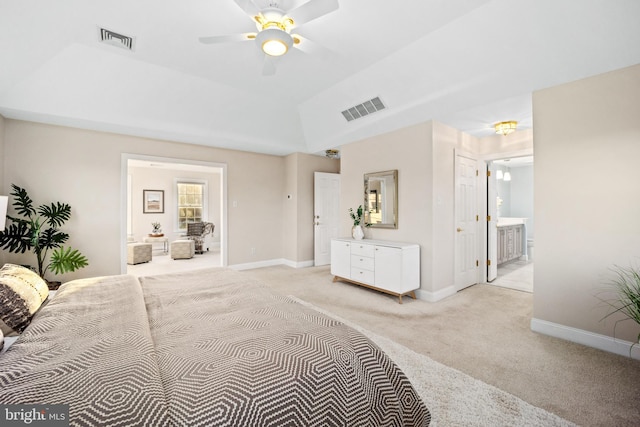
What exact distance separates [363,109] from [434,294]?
9.05 ft

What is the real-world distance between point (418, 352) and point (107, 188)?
4.79 m

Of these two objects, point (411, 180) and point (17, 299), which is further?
point (411, 180)

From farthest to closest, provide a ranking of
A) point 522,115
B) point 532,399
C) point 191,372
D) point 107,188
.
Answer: point 107,188 < point 522,115 < point 532,399 < point 191,372

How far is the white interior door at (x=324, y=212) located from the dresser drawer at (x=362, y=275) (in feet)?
5.96

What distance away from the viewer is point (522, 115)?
3.48 metres

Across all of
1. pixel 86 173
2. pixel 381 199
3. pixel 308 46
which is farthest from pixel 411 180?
pixel 86 173

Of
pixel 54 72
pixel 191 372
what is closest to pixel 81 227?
pixel 54 72

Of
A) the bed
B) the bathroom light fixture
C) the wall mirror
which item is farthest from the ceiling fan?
the bathroom light fixture

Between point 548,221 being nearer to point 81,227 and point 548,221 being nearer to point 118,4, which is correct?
point 118,4

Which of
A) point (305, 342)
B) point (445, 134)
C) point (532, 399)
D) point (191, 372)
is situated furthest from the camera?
point (445, 134)

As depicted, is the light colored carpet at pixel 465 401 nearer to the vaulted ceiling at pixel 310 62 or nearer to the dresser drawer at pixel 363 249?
the dresser drawer at pixel 363 249

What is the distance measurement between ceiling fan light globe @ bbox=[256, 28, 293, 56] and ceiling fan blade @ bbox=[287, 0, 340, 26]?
14cm

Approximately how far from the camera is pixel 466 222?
14.2 ft

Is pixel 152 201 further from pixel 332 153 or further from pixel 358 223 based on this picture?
Answer: pixel 358 223
